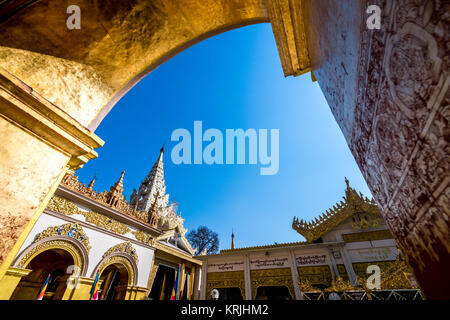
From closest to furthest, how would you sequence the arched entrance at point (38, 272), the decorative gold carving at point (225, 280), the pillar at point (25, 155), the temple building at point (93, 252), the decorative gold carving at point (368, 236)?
the pillar at point (25, 155), the temple building at point (93, 252), the decorative gold carving at point (368, 236), the arched entrance at point (38, 272), the decorative gold carving at point (225, 280)

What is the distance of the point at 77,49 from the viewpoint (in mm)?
2080

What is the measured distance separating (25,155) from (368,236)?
448 inches

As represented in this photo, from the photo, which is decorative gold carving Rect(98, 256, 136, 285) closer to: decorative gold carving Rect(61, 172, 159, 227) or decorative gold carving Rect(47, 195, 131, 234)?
decorative gold carving Rect(47, 195, 131, 234)

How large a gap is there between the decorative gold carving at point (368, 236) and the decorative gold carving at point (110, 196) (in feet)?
33.3

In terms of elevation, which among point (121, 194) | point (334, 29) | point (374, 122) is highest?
point (121, 194)

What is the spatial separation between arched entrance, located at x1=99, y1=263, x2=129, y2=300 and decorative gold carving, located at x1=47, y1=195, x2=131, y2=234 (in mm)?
1584

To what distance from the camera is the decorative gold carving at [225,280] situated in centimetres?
1020

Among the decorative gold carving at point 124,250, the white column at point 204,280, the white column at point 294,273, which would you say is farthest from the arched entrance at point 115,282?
the white column at point 294,273

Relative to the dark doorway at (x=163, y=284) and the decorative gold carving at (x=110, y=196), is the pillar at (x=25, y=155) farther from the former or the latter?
the dark doorway at (x=163, y=284)

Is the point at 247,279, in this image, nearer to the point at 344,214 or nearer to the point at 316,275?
the point at 316,275

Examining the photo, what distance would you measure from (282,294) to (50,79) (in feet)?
42.9

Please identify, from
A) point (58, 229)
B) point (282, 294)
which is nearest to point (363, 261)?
point (282, 294)

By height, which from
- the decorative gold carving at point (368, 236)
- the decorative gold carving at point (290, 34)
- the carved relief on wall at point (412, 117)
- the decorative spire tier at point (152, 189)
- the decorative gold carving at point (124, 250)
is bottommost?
the carved relief on wall at point (412, 117)

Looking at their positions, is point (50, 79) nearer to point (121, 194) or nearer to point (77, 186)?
point (77, 186)
